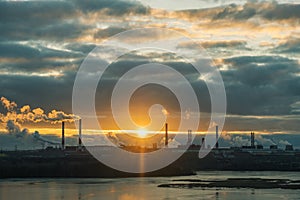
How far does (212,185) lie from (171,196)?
2289 cm

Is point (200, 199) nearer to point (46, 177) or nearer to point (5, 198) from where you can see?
point (5, 198)

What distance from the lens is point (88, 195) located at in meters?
84.2

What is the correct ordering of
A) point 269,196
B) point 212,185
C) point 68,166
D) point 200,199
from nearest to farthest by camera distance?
1. point 200,199
2. point 269,196
3. point 212,185
4. point 68,166

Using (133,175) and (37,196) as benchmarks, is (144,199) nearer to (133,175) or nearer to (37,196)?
(37,196)

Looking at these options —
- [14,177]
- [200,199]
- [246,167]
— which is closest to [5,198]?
[200,199]

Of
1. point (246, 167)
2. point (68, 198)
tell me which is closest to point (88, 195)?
point (68, 198)

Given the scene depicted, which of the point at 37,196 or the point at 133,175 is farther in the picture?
the point at 133,175

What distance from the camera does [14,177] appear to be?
13562 centimetres

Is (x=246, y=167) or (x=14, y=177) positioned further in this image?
(x=246, y=167)

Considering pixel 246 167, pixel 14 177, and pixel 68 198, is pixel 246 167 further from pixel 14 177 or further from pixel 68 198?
pixel 68 198

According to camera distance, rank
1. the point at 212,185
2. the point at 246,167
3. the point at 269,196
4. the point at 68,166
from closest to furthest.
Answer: the point at 269,196 → the point at 212,185 → the point at 68,166 → the point at 246,167

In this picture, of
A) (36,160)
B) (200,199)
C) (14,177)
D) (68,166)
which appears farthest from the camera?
(36,160)

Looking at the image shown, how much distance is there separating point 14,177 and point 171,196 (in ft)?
210

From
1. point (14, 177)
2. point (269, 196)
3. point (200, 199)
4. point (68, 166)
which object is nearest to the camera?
point (200, 199)
